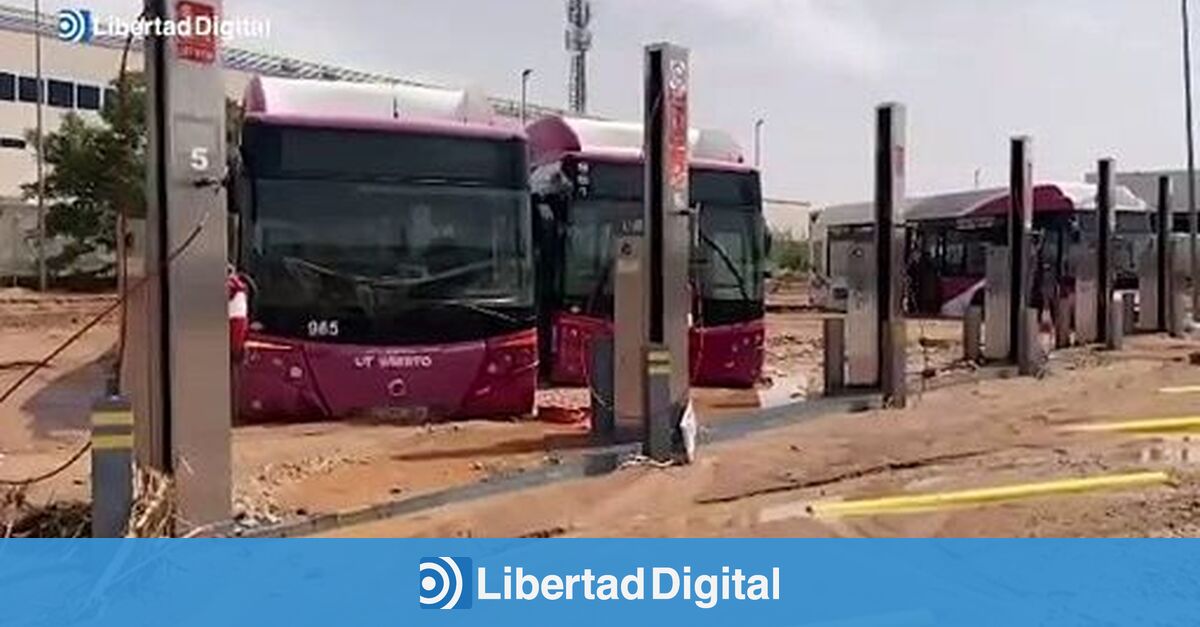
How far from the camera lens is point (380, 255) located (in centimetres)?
A: 1171

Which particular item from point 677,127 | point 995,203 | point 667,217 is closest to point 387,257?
point 667,217

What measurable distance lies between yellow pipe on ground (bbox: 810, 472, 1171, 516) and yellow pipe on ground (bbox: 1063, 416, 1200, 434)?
2818 millimetres

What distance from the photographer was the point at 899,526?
8047mm

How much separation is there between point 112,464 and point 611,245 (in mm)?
9140

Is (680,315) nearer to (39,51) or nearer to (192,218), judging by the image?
(192,218)

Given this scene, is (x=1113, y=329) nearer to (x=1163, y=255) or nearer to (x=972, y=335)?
(x=1163, y=255)

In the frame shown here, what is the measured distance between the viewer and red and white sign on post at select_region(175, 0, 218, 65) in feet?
23.2

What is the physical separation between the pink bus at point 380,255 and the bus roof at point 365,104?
0.02m

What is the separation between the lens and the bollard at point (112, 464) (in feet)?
22.0

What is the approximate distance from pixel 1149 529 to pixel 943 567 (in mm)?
1472

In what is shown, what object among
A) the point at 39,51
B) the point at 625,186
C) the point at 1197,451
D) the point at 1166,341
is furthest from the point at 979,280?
the point at 39,51

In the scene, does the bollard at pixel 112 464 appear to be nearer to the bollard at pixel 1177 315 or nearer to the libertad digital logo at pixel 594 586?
the libertad digital logo at pixel 594 586

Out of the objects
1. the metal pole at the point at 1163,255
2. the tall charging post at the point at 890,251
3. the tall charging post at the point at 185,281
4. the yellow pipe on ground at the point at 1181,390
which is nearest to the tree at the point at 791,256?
the metal pole at the point at 1163,255
